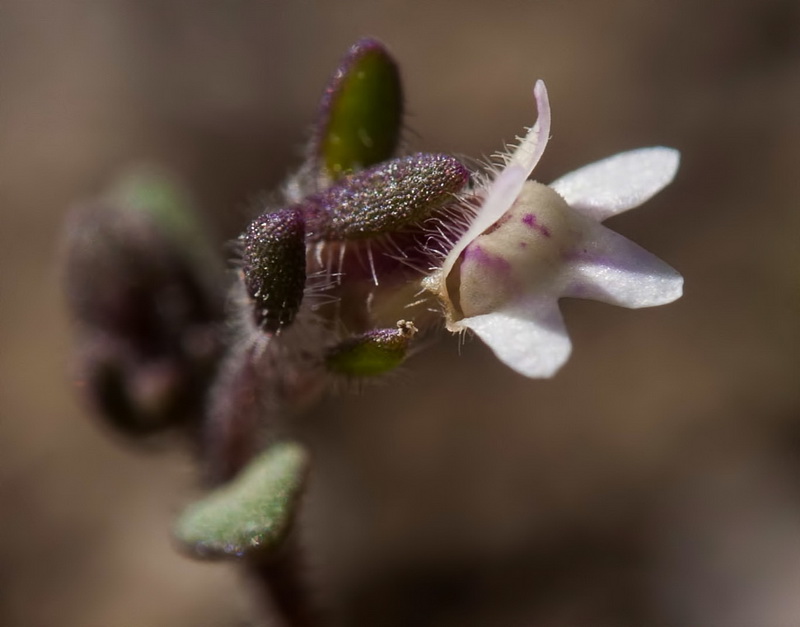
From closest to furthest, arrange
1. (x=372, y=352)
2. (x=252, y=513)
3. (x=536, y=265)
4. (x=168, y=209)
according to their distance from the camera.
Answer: (x=536, y=265)
(x=372, y=352)
(x=252, y=513)
(x=168, y=209)

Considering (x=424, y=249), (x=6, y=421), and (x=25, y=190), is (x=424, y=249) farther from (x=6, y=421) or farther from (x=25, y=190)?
(x=25, y=190)

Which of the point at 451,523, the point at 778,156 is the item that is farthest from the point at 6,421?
the point at 778,156

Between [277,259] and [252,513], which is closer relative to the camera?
[277,259]

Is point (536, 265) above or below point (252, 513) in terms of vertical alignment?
above

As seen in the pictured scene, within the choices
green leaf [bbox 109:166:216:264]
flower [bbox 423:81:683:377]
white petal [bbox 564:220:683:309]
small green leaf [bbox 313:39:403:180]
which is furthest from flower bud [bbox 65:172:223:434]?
white petal [bbox 564:220:683:309]

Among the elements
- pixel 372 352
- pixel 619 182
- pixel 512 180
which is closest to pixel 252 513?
pixel 372 352

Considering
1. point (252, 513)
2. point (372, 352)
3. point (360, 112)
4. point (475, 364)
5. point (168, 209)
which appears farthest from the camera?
point (475, 364)

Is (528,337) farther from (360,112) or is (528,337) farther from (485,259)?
(360,112)

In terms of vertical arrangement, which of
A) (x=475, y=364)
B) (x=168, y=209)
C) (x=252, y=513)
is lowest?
(x=475, y=364)
